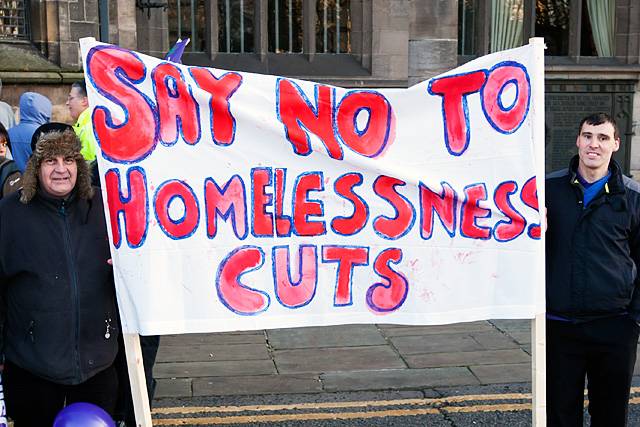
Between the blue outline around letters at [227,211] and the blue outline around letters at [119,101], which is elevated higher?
the blue outline around letters at [119,101]

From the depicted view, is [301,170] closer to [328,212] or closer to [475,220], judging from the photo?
[328,212]

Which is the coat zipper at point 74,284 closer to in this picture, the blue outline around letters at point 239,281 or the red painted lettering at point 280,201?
the blue outline around letters at point 239,281

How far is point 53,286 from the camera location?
126 inches

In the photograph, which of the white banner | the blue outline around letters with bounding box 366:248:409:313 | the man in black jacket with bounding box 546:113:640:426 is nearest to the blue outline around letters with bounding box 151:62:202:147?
the white banner

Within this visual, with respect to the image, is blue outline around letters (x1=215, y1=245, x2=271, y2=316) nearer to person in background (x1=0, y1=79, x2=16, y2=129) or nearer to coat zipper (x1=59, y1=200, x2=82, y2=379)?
coat zipper (x1=59, y1=200, x2=82, y2=379)

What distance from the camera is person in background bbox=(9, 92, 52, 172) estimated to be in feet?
18.9

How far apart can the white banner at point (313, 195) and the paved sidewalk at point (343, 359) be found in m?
2.05

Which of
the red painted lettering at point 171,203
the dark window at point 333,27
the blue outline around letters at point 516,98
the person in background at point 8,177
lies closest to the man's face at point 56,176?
the red painted lettering at point 171,203

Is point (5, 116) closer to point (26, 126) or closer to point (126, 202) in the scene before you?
point (26, 126)

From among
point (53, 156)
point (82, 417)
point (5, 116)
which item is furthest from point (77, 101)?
point (82, 417)

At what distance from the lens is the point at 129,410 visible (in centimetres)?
439

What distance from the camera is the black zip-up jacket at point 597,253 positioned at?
3.57 meters

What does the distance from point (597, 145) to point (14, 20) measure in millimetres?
8663

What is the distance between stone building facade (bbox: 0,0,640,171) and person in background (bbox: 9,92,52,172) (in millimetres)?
4039
